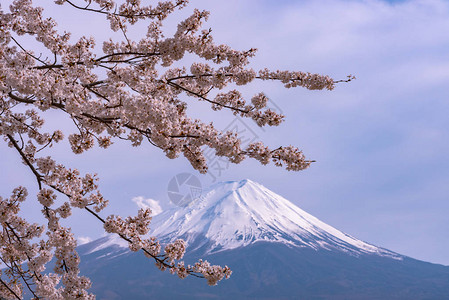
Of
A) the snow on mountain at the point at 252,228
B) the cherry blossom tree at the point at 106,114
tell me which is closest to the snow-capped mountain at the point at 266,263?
the snow on mountain at the point at 252,228

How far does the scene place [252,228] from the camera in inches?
7372

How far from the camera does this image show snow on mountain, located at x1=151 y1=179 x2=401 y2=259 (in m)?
177

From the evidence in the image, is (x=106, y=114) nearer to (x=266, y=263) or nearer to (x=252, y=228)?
(x=266, y=263)

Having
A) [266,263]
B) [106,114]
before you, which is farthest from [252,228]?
[106,114]

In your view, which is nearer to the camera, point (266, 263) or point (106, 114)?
point (106, 114)

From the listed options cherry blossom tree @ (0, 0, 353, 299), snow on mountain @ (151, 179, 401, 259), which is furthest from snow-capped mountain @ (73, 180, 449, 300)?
cherry blossom tree @ (0, 0, 353, 299)

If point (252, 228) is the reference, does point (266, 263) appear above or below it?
below

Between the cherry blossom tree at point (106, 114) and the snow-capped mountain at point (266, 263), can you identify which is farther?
the snow-capped mountain at point (266, 263)

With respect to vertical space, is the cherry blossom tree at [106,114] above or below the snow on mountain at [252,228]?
below

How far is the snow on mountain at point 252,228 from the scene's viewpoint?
177 meters

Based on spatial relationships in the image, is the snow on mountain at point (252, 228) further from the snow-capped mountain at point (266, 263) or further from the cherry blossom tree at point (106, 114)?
the cherry blossom tree at point (106, 114)

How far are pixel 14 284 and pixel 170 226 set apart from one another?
7079 inches

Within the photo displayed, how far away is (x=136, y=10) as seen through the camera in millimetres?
7156

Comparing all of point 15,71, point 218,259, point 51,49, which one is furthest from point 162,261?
point 218,259
